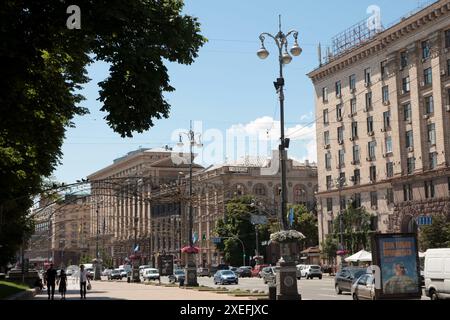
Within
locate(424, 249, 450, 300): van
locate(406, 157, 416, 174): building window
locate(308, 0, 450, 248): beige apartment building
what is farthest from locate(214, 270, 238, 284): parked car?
locate(424, 249, 450, 300): van

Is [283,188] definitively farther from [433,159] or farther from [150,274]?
[150,274]

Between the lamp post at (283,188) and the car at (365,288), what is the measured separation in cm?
315

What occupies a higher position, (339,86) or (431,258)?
(339,86)

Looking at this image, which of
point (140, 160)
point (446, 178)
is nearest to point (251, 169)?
point (140, 160)

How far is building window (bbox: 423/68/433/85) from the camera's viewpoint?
60.9 metres

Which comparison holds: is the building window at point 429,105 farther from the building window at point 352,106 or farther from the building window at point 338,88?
the building window at point 338,88

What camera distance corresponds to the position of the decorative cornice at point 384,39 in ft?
194

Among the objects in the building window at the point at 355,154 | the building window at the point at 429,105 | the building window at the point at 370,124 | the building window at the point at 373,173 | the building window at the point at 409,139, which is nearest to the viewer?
the building window at the point at 429,105

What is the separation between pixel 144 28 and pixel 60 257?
173577 millimetres

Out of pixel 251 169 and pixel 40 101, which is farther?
pixel 251 169

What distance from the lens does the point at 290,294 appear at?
81.3 ft

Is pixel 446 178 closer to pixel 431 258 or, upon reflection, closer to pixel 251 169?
pixel 431 258

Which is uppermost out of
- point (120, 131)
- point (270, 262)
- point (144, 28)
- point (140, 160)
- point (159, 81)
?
point (140, 160)

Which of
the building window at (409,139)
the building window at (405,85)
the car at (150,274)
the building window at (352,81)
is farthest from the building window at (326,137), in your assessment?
the car at (150,274)
